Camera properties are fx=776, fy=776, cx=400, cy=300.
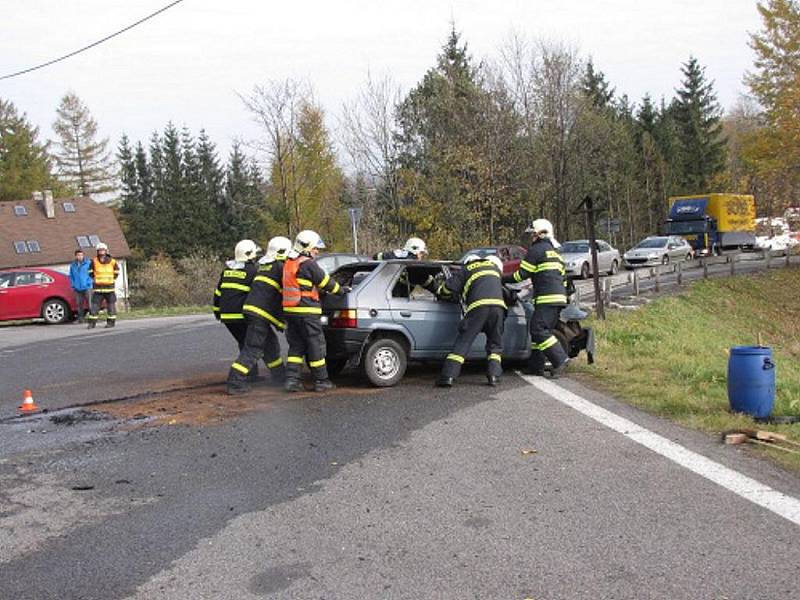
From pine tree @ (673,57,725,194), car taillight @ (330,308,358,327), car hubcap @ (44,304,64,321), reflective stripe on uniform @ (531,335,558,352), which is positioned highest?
pine tree @ (673,57,725,194)

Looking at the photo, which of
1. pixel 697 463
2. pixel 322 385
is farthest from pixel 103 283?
pixel 697 463

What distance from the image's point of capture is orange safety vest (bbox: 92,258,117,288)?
17.7 meters

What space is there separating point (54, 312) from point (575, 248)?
19.9 meters

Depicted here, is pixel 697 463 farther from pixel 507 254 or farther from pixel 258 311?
pixel 507 254

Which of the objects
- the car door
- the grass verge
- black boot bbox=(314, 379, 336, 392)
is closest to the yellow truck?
the grass verge

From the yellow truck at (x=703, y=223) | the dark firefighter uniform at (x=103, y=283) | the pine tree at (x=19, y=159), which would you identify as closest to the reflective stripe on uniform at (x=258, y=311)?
the dark firefighter uniform at (x=103, y=283)

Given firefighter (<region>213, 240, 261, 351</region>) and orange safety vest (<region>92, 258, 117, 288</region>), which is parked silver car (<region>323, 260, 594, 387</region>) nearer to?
firefighter (<region>213, 240, 261, 351</region>)

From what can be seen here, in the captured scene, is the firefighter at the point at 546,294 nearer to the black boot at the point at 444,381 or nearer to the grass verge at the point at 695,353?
the grass verge at the point at 695,353

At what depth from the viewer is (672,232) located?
4059 cm

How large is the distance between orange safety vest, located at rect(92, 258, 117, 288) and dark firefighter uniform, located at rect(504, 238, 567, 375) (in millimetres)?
11565

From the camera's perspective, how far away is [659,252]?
35.6 meters

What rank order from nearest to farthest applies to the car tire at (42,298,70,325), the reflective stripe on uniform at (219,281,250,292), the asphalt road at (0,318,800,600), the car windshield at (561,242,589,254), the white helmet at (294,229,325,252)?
the asphalt road at (0,318,800,600) < the white helmet at (294,229,325,252) < the reflective stripe on uniform at (219,281,250,292) < the car tire at (42,298,70,325) < the car windshield at (561,242,589,254)

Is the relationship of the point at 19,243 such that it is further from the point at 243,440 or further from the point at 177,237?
the point at 243,440

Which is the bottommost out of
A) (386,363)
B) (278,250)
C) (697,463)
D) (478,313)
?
(697,463)
